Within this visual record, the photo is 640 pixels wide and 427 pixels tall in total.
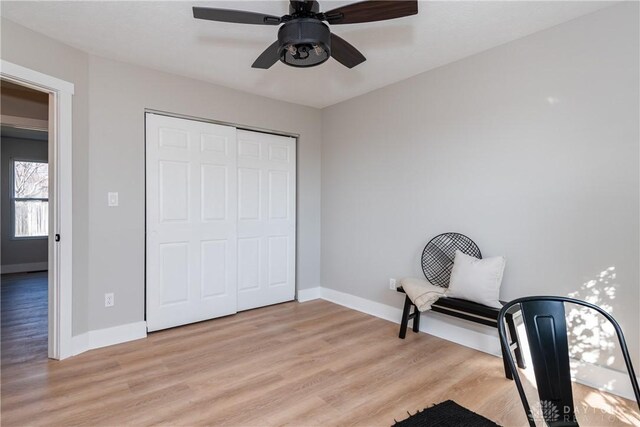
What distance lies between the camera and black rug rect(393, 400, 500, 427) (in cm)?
187

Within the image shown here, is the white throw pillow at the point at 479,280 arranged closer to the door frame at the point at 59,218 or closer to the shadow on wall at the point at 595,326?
the shadow on wall at the point at 595,326

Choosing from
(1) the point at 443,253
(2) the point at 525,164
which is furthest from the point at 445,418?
(2) the point at 525,164

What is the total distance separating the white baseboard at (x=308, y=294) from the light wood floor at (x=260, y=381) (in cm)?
104

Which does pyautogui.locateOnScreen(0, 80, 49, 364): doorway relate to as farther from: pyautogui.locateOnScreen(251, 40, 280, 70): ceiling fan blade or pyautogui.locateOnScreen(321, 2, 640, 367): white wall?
pyautogui.locateOnScreen(321, 2, 640, 367): white wall

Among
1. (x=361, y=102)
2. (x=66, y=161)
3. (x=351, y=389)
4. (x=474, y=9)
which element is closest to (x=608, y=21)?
(x=474, y=9)

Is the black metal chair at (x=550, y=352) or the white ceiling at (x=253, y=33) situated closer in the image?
the black metal chair at (x=550, y=352)

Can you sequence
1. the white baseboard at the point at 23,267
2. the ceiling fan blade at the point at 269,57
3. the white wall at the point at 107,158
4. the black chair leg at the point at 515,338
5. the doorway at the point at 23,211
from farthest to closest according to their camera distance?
the white baseboard at the point at 23,267 < the doorway at the point at 23,211 < the white wall at the point at 107,158 < the black chair leg at the point at 515,338 < the ceiling fan blade at the point at 269,57

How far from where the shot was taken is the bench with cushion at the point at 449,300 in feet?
8.03

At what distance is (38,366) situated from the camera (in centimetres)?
252

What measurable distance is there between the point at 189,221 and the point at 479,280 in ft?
9.10

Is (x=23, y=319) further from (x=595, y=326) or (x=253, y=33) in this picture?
(x=595, y=326)

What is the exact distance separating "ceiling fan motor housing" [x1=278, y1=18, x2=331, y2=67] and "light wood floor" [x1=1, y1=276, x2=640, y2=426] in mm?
2148

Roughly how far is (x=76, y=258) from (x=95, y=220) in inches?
13.8

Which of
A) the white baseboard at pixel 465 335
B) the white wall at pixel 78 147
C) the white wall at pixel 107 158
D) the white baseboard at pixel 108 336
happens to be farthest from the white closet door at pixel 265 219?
the white wall at pixel 78 147
